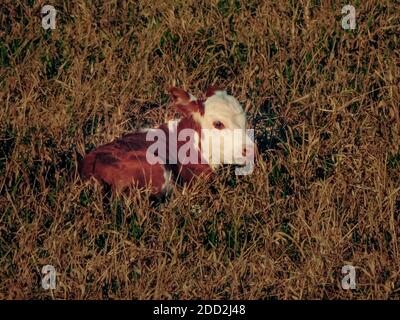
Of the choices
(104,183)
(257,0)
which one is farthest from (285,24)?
(104,183)

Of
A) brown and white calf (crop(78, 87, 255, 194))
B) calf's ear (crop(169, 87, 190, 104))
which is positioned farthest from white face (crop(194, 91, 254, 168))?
calf's ear (crop(169, 87, 190, 104))

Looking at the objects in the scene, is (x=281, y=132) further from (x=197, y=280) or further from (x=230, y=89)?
(x=197, y=280)

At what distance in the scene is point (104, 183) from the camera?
20.4ft

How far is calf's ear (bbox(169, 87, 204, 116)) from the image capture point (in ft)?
21.2

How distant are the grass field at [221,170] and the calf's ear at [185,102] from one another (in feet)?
1.35

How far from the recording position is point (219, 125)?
251 inches

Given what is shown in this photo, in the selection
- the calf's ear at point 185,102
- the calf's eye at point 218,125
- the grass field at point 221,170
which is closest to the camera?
the grass field at point 221,170

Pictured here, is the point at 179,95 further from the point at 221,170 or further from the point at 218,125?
the point at 221,170

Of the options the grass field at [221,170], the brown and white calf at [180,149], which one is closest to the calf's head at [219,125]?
the brown and white calf at [180,149]

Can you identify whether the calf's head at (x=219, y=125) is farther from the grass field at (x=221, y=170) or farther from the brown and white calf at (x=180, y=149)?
the grass field at (x=221, y=170)

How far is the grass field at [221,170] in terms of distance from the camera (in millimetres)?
5508

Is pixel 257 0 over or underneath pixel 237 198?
over
